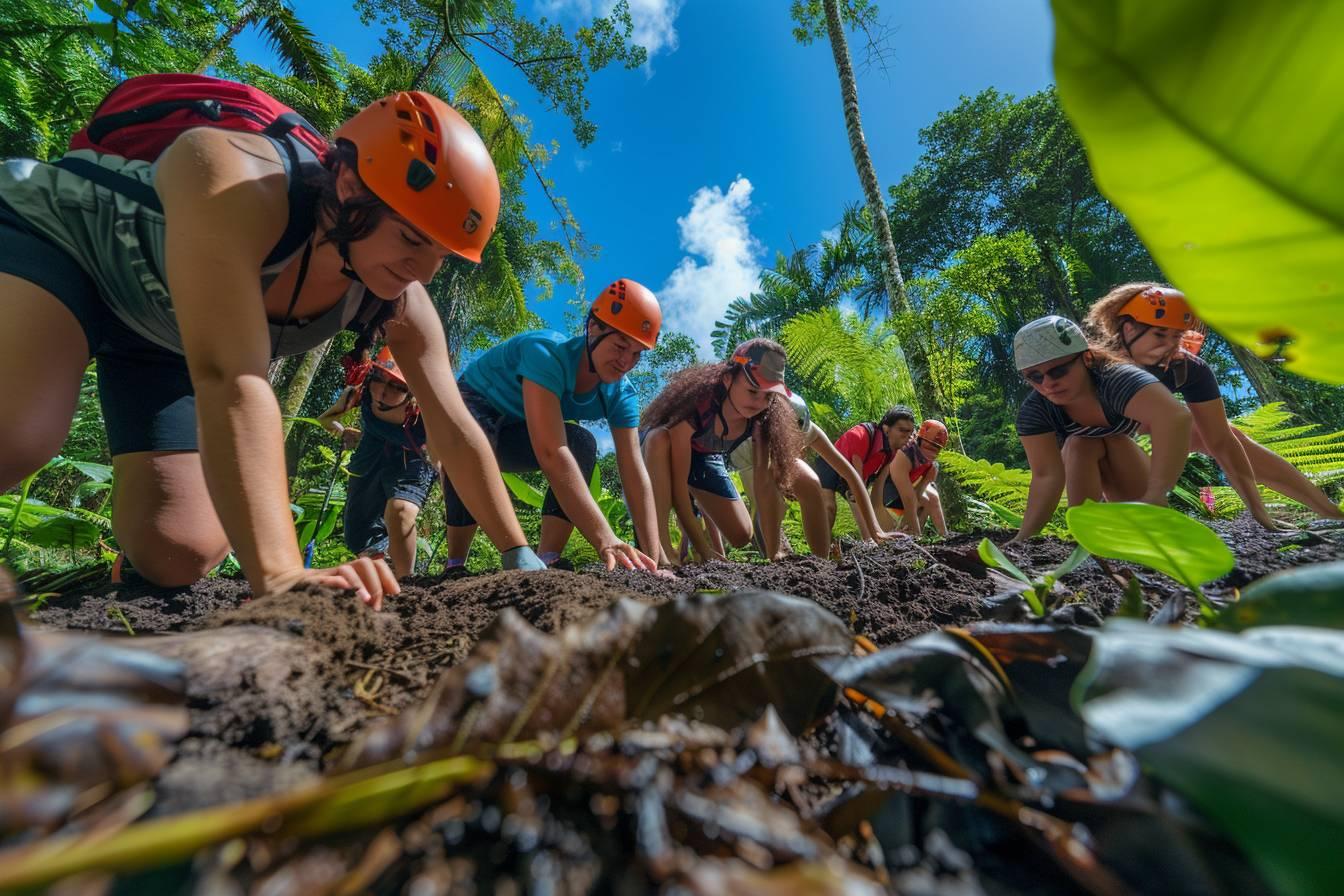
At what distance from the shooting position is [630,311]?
3.00 m

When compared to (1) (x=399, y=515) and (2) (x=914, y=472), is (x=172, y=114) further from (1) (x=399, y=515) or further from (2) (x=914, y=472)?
A: (2) (x=914, y=472)

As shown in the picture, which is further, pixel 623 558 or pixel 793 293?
pixel 793 293

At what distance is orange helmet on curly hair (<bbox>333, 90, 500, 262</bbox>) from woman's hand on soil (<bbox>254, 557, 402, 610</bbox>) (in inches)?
36.8

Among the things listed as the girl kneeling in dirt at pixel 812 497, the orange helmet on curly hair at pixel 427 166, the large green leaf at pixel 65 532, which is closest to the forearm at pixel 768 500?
the girl kneeling in dirt at pixel 812 497

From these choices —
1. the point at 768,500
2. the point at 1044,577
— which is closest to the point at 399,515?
the point at 768,500

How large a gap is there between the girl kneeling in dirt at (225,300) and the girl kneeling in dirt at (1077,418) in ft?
9.44

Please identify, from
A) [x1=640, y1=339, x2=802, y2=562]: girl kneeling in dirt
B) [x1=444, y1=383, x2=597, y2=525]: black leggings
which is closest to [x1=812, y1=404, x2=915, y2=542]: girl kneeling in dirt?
[x1=640, y1=339, x2=802, y2=562]: girl kneeling in dirt

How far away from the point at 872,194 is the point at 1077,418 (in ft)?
14.8

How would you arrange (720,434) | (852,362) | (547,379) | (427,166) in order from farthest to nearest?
1. (852,362)
2. (720,434)
3. (547,379)
4. (427,166)

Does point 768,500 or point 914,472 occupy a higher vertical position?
point 914,472

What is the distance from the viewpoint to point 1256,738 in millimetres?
217

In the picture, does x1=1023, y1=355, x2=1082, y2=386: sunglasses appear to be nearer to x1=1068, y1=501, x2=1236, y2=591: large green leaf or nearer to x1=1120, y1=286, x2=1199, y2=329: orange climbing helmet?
x1=1120, y1=286, x2=1199, y2=329: orange climbing helmet

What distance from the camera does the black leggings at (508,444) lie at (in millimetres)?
3080

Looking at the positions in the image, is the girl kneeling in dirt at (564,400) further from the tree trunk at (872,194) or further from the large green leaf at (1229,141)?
the tree trunk at (872,194)
